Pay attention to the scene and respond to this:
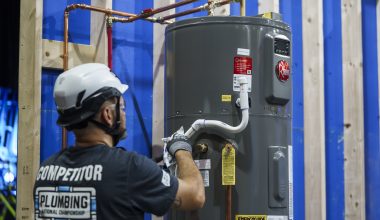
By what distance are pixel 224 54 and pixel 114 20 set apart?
919 mm

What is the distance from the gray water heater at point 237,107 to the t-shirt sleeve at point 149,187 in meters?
0.83

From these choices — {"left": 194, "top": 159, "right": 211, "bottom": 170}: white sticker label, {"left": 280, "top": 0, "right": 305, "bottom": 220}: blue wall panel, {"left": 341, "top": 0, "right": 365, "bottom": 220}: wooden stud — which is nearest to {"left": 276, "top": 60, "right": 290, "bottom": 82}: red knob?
{"left": 194, "top": 159, "right": 211, "bottom": 170}: white sticker label

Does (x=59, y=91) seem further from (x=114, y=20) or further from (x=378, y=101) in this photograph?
(x=378, y=101)

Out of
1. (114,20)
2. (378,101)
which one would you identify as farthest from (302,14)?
(114,20)

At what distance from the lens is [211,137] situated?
2.85 m

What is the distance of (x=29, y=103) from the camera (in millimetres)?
3197

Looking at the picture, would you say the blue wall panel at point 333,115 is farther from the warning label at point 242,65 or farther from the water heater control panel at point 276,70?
the warning label at point 242,65

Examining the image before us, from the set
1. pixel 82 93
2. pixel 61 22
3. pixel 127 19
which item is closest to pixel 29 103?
pixel 61 22

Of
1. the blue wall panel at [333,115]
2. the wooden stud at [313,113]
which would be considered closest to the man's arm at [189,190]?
the wooden stud at [313,113]

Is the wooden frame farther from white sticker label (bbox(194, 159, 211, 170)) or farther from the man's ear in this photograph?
the man's ear

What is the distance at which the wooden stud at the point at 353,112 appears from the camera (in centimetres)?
461

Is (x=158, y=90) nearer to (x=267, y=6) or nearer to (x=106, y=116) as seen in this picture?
(x=267, y=6)

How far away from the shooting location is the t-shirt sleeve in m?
1.96

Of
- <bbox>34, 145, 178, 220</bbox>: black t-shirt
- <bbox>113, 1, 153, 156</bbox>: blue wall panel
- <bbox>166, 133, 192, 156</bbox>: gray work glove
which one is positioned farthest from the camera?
<bbox>113, 1, 153, 156</bbox>: blue wall panel
